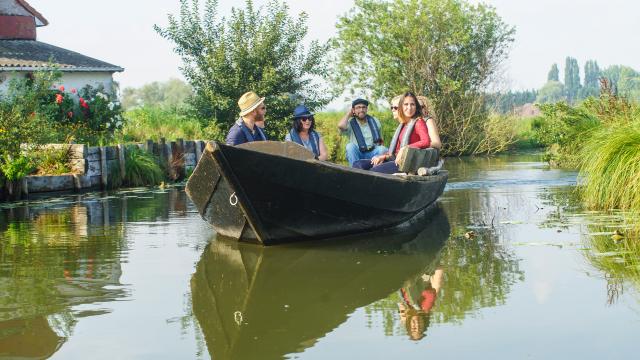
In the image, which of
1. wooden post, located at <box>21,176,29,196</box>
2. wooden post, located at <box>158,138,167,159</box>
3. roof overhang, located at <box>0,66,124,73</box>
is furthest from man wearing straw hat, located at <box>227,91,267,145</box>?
roof overhang, located at <box>0,66,124,73</box>

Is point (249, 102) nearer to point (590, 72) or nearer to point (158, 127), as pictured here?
point (158, 127)

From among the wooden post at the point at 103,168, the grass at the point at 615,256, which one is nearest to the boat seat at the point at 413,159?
the grass at the point at 615,256

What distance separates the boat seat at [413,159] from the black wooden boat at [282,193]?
576mm

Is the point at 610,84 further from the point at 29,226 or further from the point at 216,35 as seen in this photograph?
the point at 216,35

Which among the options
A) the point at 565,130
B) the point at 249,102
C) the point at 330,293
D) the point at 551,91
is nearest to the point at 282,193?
the point at 249,102

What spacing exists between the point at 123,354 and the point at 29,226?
7973mm

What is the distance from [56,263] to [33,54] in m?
27.4

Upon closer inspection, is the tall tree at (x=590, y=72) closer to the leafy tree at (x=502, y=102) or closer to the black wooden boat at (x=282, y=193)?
the leafy tree at (x=502, y=102)

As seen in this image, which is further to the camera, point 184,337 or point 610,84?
point 610,84

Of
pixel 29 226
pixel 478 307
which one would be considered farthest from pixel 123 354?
pixel 29 226

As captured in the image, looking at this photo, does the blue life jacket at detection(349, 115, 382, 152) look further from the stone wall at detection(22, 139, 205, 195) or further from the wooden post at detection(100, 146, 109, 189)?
the wooden post at detection(100, 146, 109, 189)

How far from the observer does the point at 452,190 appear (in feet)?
62.6

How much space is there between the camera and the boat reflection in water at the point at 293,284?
655cm

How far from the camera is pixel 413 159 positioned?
12.6 m
